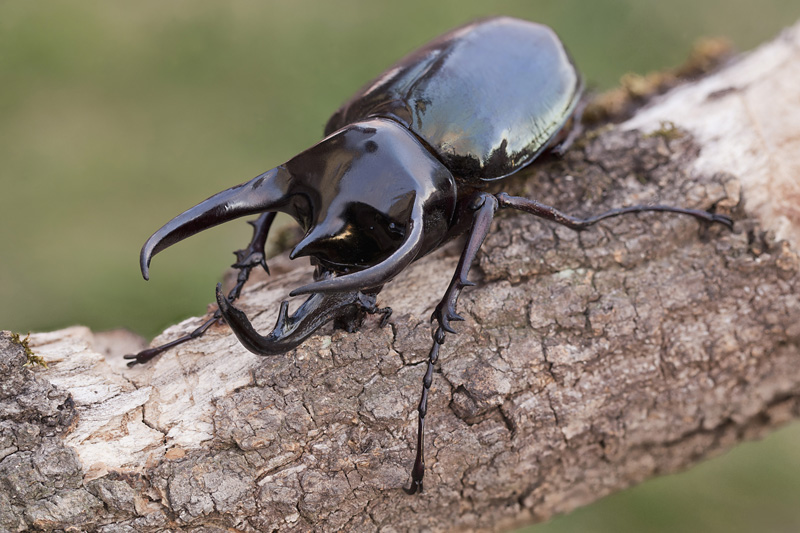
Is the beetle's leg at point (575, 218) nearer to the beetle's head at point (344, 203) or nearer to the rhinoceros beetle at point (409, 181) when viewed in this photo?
the rhinoceros beetle at point (409, 181)

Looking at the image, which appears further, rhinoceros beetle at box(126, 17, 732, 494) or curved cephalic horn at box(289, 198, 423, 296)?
rhinoceros beetle at box(126, 17, 732, 494)

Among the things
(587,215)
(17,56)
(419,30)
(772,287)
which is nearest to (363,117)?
(587,215)

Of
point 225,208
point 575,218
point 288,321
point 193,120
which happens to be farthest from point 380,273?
point 193,120

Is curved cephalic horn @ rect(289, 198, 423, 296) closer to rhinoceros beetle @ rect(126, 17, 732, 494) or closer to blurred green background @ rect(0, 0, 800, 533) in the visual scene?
rhinoceros beetle @ rect(126, 17, 732, 494)

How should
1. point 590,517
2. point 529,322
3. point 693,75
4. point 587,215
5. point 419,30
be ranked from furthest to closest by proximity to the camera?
point 419,30 → point 590,517 → point 693,75 → point 587,215 → point 529,322

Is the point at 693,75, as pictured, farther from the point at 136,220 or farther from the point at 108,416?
the point at 136,220

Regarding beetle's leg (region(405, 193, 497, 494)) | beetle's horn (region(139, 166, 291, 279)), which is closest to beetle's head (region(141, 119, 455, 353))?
beetle's horn (region(139, 166, 291, 279))
